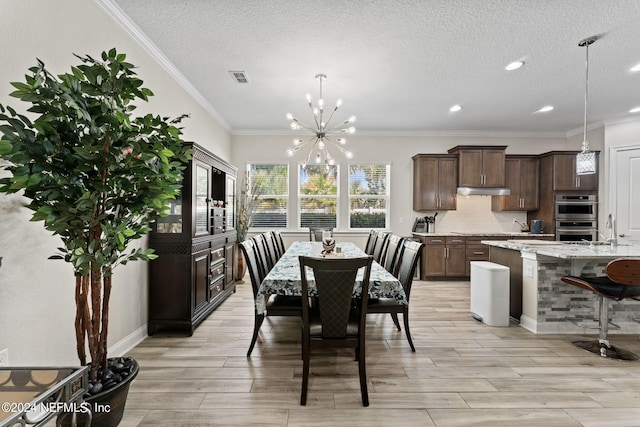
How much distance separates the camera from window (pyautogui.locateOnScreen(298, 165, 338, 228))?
6.08m

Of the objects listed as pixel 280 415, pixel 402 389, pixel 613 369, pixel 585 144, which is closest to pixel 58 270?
pixel 280 415

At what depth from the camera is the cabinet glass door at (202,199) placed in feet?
10.4

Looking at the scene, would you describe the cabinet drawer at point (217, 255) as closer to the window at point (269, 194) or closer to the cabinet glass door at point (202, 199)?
the cabinet glass door at point (202, 199)

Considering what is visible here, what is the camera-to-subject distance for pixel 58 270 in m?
1.99

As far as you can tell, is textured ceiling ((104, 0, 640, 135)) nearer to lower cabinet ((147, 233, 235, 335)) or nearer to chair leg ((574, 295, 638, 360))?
lower cabinet ((147, 233, 235, 335))

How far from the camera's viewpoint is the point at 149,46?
294 cm

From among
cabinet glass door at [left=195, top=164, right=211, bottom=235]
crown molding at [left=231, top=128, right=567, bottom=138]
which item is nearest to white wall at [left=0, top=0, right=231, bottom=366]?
cabinet glass door at [left=195, top=164, right=211, bottom=235]

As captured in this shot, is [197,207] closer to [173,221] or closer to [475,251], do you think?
[173,221]

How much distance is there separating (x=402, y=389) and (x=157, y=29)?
3.67 meters

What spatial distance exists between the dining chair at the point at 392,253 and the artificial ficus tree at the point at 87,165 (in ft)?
6.96

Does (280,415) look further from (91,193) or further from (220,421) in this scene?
(91,193)

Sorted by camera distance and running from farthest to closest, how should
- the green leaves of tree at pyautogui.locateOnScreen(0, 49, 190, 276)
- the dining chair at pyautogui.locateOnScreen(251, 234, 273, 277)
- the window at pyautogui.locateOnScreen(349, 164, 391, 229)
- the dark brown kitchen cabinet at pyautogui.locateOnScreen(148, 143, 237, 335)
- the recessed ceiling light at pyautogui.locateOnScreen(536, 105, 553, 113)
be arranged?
the window at pyautogui.locateOnScreen(349, 164, 391, 229) → the recessed ceiling light at pyautogui.locateOnScreen(536, 105, 553, 113) → the dark brown kitchen cabinet at pyautogui.locateOnScreen(148, 143, 237, 335) → the dining chair at pyautogui.locateOnScreen(251, 234, 273, 277) → the green leaves of tree at pyautogui.locateOnScreen(0, 49, 190, 276)

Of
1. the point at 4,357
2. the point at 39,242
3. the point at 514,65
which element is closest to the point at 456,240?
the point at 514,65

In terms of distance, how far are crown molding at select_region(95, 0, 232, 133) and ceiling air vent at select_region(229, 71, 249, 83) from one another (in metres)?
0.62
